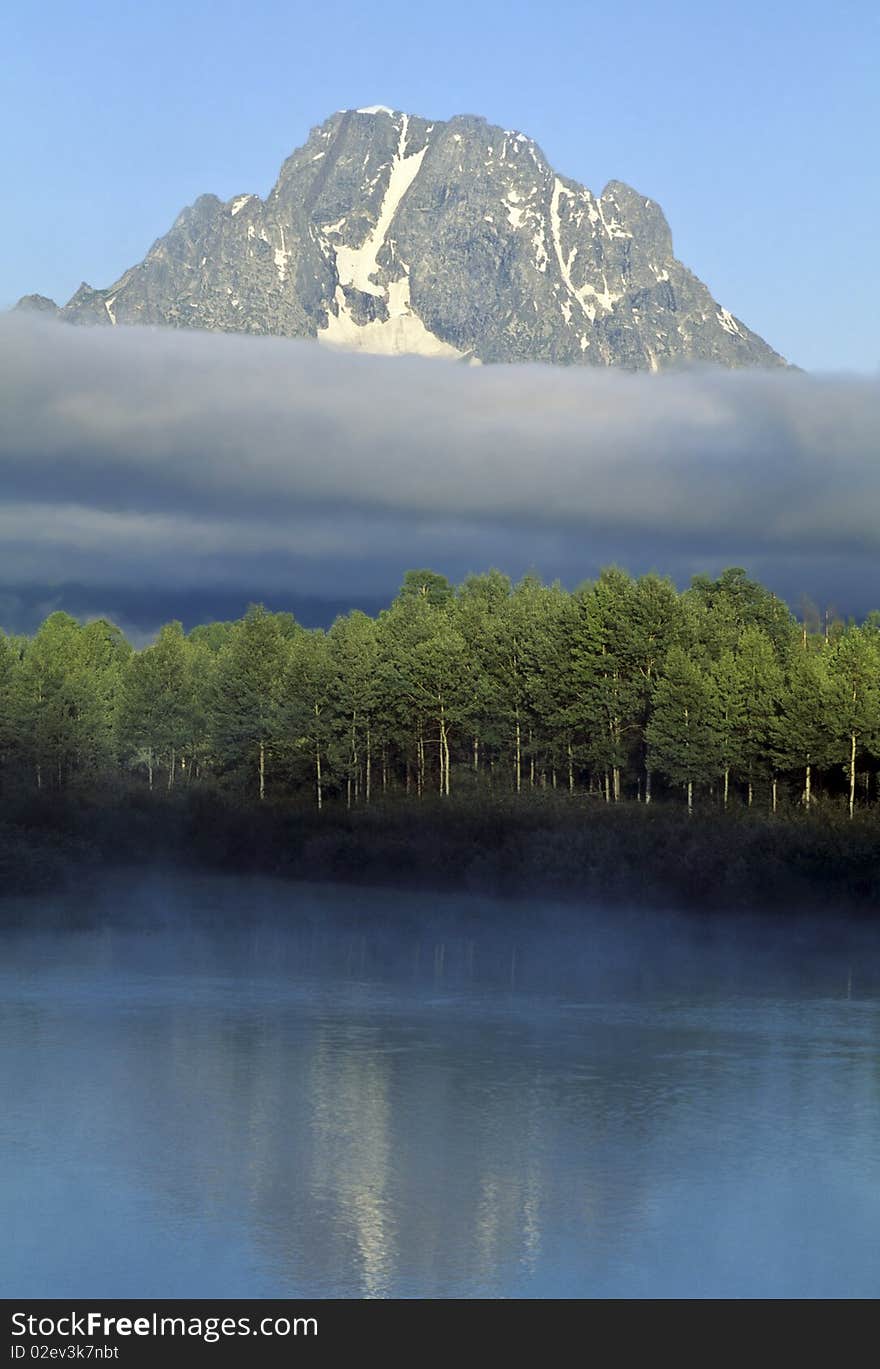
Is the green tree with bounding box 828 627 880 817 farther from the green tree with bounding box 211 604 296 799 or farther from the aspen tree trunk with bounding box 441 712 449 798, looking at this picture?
the green tree with bounding box 211 604 296 799

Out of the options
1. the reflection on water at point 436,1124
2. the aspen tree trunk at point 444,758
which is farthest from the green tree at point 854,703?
the reflection on water at point 436,1124

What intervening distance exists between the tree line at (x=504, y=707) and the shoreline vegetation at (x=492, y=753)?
0.16 metres

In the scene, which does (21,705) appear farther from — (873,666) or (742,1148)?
(742,1148)

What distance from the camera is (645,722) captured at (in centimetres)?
7181

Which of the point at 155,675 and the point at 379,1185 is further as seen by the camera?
the point at 155,675

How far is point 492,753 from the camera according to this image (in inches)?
3145

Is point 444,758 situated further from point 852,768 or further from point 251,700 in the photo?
point 852,768

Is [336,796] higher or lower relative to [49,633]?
lower

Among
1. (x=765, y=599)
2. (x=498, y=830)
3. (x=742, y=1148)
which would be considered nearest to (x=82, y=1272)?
(x=742, y=1148)

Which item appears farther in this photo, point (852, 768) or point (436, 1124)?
point (852, 768)

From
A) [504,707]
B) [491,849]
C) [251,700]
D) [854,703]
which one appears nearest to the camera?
[491,849]

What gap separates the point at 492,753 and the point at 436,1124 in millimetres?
63456

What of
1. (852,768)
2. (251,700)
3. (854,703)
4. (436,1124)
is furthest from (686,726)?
(436,1124)
